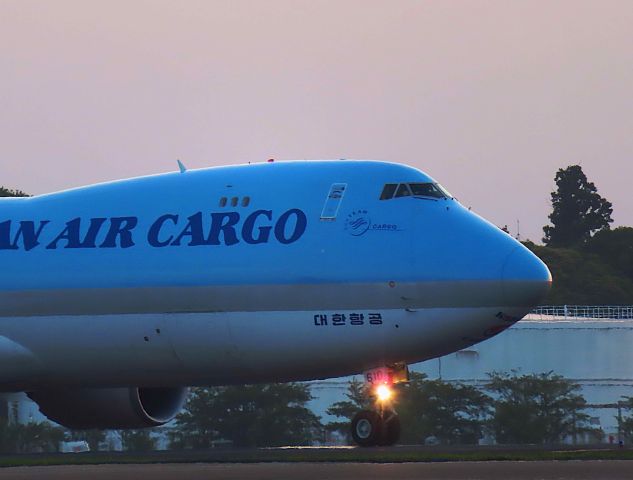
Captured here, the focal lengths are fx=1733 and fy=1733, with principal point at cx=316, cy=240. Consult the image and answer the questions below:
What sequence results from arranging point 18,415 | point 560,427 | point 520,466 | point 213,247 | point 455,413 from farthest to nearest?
point 455,413
point 560,427
point 18,415
point 213,247
point 520,466

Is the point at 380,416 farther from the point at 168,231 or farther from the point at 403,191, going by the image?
the point at 168,231

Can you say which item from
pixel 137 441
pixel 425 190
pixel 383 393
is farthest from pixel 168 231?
pixel 137 441

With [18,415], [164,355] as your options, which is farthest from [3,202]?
[18,415]

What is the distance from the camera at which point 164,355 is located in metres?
35.2

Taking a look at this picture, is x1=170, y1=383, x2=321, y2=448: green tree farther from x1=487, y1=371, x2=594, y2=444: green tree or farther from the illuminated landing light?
the illuminated landing light

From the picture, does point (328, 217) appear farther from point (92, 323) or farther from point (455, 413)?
point (455, 413)

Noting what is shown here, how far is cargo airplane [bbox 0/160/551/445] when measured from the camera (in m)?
33.0

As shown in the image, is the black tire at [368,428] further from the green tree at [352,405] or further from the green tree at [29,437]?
the green tree at [352,405]

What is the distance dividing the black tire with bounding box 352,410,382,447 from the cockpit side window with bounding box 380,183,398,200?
4255mm

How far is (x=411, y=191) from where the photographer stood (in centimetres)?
3462

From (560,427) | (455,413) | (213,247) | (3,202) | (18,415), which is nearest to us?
(213,247)

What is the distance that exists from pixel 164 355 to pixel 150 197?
11.4ft

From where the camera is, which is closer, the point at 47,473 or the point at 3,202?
the point at 47,473

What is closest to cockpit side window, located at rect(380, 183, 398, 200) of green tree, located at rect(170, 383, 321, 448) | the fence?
green tree, located at rect(170, 383, 321, 448)
